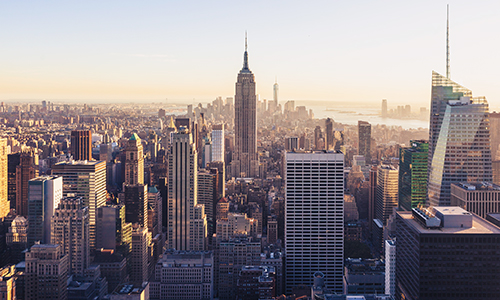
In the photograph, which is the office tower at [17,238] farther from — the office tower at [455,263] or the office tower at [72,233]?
the office tower at [455,263]

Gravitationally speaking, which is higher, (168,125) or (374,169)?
Answer: (168,125)

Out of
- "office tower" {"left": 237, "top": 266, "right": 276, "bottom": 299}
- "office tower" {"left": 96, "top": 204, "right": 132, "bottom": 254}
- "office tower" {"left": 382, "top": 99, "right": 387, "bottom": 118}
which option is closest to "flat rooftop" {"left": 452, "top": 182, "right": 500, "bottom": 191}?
"office tower" {"left": 382, "top": 99, "right": 387, "bottom": 118}

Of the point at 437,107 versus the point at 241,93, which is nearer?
the point at 437,107

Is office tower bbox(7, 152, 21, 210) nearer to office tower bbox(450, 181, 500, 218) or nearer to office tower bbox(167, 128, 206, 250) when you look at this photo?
office tower bbox(167, 128, 206, 250)

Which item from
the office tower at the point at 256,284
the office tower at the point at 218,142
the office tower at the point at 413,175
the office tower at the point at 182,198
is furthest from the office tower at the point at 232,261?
the office tower at the point at 218,142

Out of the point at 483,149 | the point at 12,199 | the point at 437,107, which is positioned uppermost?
the point at 437,107

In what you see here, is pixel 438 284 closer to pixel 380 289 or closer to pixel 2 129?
pixel 380 289

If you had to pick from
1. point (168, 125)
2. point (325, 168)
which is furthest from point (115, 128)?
point (325, 168)
